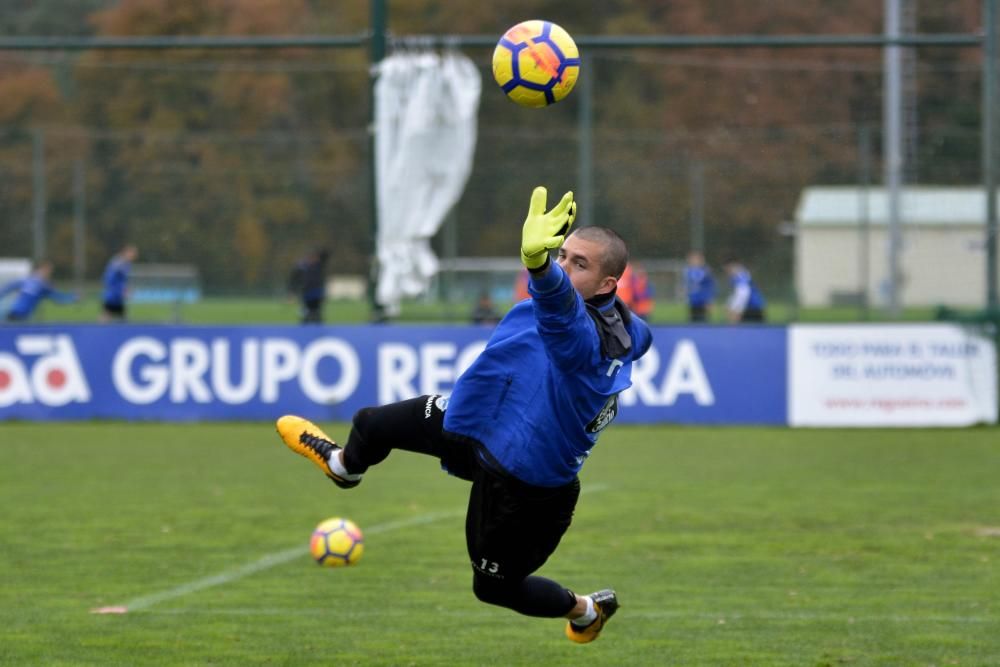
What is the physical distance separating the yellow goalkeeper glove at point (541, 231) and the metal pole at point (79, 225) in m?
24.5

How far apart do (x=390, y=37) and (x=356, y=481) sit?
43.2ft

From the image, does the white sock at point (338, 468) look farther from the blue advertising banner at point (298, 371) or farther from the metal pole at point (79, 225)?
the metal pole at point (79, 225)

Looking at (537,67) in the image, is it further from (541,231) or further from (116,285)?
(116,285)

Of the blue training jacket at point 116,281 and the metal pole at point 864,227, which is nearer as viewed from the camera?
the metal pole at point 864,227

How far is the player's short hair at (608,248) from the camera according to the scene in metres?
Result: 5.97

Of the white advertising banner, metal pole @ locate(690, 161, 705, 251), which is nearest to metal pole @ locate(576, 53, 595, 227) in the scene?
metal pole @ locate(690, 161, 705, 251)

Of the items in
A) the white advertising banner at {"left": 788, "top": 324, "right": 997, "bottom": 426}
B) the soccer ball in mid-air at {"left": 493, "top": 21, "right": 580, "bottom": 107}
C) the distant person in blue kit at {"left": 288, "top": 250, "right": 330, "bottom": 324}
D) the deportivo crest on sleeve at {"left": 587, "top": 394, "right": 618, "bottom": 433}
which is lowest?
the white advertising banner at {"left": 788, "top": 324, "right": 997, "bottom": 426}

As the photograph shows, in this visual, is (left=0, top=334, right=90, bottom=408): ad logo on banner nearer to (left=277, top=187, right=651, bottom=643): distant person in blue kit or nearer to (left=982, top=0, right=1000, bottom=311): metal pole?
(left=982, top=0, right=1000, bottom=311): metal pole

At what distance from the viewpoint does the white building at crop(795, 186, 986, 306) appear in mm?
20000

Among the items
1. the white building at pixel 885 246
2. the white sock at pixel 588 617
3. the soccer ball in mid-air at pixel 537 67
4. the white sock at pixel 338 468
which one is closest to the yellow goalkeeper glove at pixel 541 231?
the soccer ball in mid-air at pixel 537 67

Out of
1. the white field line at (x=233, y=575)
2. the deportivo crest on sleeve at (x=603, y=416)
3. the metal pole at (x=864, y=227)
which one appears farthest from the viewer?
the metal pole at (x=864, y=227)

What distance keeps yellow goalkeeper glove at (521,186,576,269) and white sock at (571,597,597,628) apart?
2112 millimetres

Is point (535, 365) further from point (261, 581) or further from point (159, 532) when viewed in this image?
point (159, 532)

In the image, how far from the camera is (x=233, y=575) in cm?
904
